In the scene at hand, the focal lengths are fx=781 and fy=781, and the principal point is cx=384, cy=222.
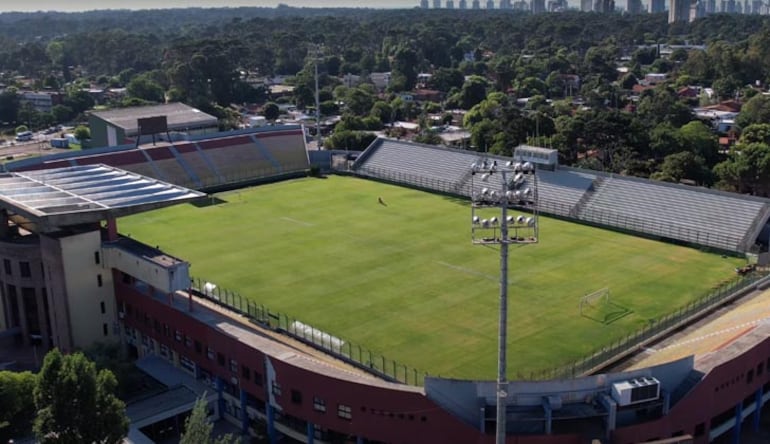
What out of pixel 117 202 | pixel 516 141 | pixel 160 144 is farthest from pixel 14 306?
pixel 516 141

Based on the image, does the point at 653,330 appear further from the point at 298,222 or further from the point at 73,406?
the point at 298,222

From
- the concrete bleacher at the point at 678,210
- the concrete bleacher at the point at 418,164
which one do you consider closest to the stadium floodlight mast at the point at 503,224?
the concrete bleacher at the point at 678,210

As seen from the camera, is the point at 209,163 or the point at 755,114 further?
the point at 755,114

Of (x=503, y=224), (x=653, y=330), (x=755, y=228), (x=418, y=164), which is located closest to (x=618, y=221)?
(x=755, y=228)

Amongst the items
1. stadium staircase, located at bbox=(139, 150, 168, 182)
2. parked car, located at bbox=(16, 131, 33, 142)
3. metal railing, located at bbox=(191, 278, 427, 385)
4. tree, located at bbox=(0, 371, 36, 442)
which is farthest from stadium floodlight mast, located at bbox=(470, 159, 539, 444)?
parked car, located at bbox=(16, 131, 33, 142)

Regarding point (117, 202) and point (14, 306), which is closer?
point (117, 202)

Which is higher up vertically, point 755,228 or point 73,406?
point 73,406

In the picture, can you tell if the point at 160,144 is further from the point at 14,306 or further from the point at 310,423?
the point at 310,423
